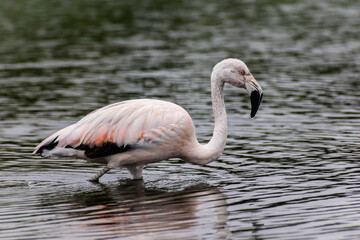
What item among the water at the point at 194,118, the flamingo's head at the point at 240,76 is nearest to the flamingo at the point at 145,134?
the flamingo's head at the point at 240,76

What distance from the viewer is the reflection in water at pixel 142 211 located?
795 cm

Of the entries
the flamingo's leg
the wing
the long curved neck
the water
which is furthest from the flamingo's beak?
the flamingo's leg

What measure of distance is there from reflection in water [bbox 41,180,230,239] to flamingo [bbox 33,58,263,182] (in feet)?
1.44

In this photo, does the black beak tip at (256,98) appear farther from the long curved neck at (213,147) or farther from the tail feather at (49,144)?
the tail feather at (49,144)

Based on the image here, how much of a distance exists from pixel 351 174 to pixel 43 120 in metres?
6.20

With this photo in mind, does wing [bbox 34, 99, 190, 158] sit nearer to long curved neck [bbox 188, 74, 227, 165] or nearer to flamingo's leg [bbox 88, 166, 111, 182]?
flamingo's leg [bbox 88, 166, 111, 182]

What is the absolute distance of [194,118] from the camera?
45.6ft

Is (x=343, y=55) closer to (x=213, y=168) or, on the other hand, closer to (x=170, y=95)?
(x=170, y=95)

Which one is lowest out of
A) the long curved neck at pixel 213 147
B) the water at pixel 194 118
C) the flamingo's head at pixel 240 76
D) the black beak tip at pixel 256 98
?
the water at pixel 194 118

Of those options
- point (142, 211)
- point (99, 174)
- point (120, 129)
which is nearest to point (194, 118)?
point (99, 174)

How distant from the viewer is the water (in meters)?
8.37

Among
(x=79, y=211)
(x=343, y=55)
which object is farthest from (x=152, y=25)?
(x=79, y=211)

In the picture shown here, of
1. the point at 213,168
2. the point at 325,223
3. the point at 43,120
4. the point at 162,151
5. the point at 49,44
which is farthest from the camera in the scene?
the point at 49,44

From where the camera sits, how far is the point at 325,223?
7.99 meters
